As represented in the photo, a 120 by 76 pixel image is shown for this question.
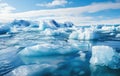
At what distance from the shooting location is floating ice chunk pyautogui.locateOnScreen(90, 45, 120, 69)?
6.58 metres

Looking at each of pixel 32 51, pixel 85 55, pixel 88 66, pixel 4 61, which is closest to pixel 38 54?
pixel 32 51

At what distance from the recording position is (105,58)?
21.8ft

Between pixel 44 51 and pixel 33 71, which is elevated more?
pixel 44 51

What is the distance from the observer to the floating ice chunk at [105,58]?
6.58m

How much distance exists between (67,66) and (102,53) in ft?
4.58

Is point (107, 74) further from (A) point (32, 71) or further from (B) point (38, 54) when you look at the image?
(B) point (38, 54)

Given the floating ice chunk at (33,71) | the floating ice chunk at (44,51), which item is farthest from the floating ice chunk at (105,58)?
the floating ice chunk at (44,51)

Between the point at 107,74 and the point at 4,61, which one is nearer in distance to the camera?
the point at 107,74

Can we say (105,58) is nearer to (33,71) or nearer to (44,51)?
(33,71)

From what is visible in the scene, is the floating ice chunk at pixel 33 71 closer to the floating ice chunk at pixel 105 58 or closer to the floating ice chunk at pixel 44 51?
the floating ice chunk at pixel 105 58

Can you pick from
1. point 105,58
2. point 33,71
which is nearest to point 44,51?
point 33,71

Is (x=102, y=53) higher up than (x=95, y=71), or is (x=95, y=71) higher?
(x=102, y=53)

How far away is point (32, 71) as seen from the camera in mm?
5566

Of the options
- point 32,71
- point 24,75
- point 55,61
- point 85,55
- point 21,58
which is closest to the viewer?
point 24,75
